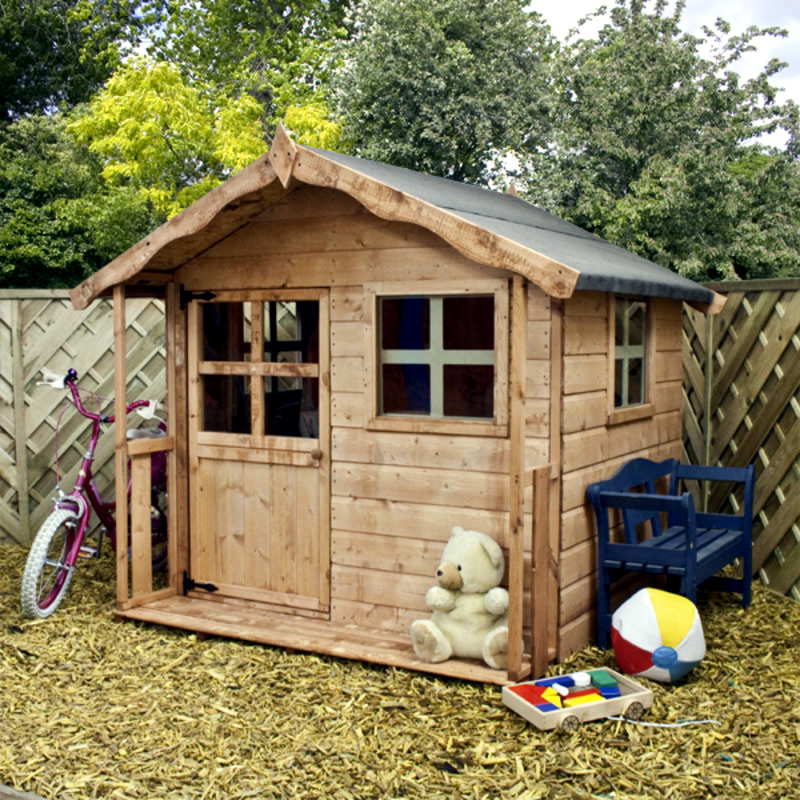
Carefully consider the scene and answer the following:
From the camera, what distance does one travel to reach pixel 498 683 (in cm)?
468

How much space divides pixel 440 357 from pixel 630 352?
1.37m

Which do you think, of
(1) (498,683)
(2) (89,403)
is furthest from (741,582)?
(2) (89,403)

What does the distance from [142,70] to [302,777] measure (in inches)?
634

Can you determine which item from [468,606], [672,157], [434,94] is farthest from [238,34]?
[468,606]

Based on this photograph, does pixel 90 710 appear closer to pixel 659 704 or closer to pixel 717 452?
pixel 659 704

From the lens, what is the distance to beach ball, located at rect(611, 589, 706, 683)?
4.74 metres

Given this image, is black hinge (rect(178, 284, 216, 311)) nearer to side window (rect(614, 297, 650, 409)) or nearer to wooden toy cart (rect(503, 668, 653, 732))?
side window (rect(614, 297, 650, 409))

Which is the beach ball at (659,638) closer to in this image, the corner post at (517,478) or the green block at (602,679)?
the green block at (602,679)

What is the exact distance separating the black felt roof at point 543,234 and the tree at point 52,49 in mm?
23870

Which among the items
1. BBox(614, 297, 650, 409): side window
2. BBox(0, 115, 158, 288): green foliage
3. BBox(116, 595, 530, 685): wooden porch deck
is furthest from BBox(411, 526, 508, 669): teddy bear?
BBox(0, 115, 158, 288): green foliage

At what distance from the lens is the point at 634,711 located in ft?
14.3

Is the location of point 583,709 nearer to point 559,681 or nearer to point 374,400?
point 559,681

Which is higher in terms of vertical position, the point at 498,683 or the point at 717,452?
the point at 717,452

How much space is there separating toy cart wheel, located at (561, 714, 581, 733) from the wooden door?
1.79 meters
